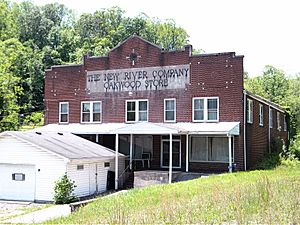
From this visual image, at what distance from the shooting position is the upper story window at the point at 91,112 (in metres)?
29.8

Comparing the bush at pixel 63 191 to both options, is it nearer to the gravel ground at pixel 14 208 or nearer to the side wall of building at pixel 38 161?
the side wall of building at pixel 38 161

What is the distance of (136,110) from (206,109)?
16.1 ft

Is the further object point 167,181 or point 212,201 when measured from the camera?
point 167,181

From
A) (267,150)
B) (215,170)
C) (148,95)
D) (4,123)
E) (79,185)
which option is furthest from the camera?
(4,123)

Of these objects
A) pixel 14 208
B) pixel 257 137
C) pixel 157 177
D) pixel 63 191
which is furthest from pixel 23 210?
pixel 257 137

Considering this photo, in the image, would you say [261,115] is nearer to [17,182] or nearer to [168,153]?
[168,153]

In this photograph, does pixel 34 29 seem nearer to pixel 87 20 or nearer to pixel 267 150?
pixel 87 20

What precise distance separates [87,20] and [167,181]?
164 feet

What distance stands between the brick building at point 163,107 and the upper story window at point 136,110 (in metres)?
0.07

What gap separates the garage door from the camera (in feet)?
72.2

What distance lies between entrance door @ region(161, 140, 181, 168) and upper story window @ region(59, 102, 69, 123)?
7731 millimetres

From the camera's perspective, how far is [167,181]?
23344 millimetres

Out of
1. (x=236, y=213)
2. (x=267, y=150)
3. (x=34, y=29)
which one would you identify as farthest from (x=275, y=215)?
(x=34, y=29)

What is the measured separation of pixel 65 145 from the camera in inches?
935
